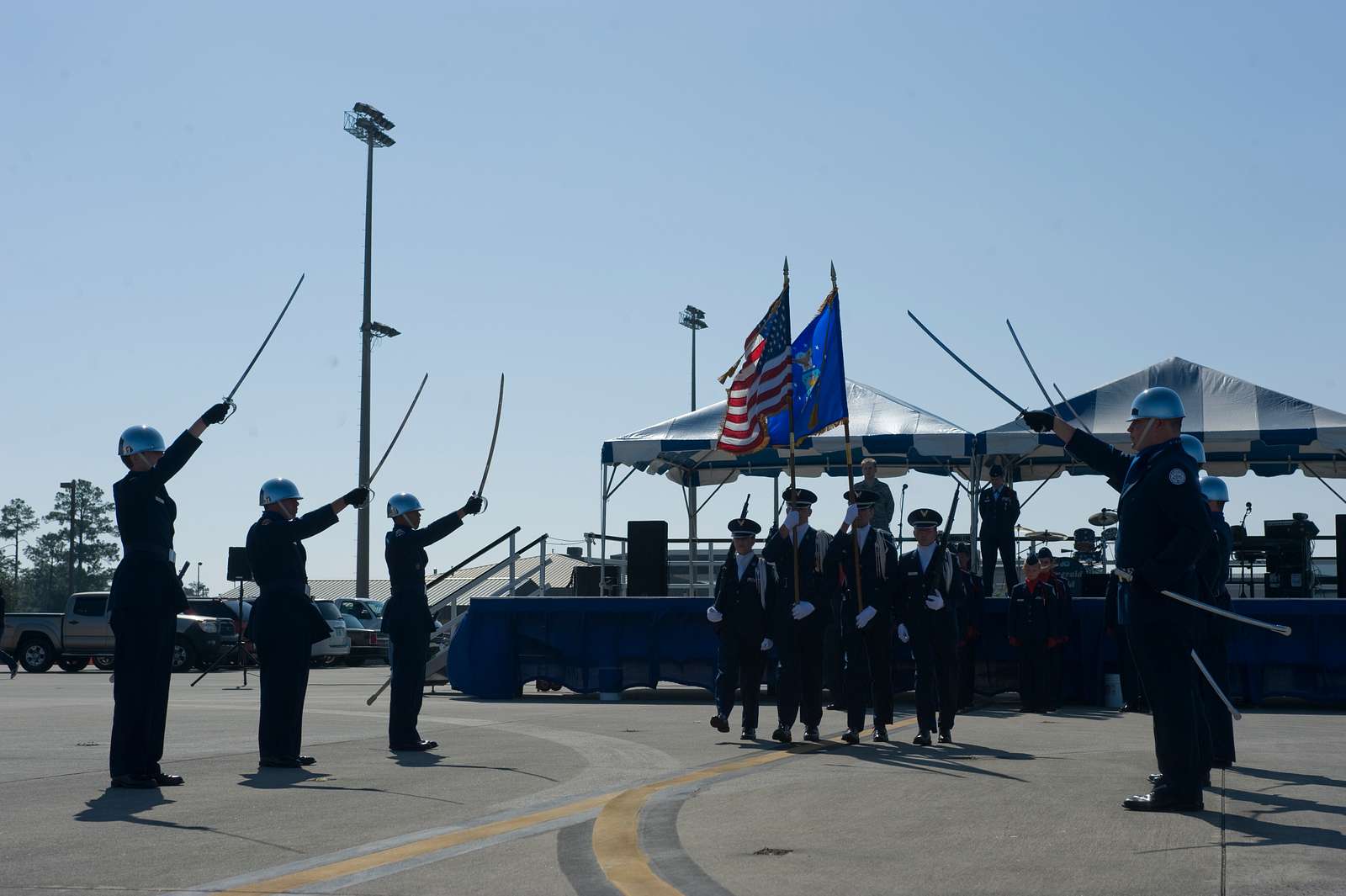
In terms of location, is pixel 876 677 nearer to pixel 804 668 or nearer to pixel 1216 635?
pixel 804 668

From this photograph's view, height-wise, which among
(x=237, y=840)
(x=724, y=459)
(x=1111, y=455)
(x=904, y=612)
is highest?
(x=724, y=459)

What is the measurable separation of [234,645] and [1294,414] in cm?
2063

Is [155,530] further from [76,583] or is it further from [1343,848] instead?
[76,583]

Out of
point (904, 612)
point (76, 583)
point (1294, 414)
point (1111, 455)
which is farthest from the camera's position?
point (76, 583)

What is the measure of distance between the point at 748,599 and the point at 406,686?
3.01m

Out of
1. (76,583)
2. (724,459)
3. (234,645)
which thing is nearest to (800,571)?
(724,459)

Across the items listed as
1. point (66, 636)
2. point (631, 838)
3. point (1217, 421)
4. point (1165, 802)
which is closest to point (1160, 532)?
point (1165, 802)

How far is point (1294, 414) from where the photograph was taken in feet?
69.7

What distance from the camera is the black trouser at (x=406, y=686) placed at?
1133cm

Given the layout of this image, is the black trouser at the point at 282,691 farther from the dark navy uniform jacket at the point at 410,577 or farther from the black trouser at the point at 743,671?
the black trouser at the point at 743,671

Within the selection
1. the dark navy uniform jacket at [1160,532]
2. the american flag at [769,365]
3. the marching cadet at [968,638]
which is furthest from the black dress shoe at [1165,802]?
the marching cadet at [968,638]

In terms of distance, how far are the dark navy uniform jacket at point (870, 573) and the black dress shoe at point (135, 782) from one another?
226 inches

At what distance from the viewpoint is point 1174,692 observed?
7410mm

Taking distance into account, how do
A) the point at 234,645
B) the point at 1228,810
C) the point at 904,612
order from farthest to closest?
the point at 234,645 → the point at 904,612 → the point at 1228,810
